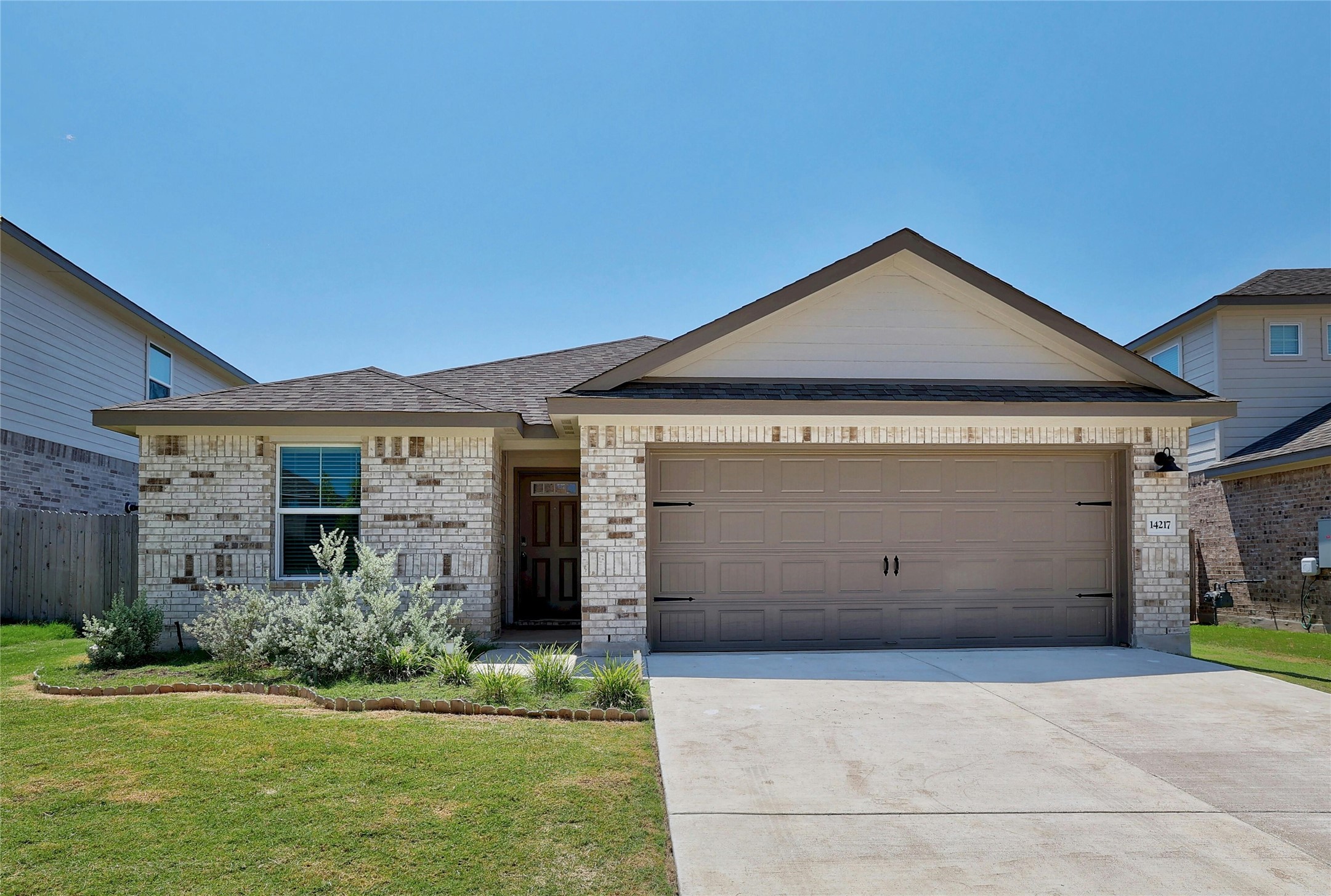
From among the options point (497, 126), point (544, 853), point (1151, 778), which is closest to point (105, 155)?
point (497, 126)

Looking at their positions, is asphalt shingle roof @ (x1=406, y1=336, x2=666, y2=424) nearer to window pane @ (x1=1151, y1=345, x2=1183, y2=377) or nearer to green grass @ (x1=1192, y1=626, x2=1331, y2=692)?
green grass @ (x1=1192, y1=626, x2=1331, y2=692)

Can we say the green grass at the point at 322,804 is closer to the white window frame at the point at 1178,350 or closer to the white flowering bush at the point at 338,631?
the white flowering bush at the point at 338,631

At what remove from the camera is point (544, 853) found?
384 cm

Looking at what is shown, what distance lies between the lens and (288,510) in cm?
983

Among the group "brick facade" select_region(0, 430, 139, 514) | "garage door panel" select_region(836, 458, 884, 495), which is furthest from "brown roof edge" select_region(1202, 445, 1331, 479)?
"brick facade" select_region(0, 430, 139, 514)

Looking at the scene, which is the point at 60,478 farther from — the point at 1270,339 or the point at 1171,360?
the point at 1270,339

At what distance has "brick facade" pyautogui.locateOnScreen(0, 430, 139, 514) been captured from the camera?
12648 millimetres

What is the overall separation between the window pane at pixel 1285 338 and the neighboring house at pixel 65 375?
20.3 meters

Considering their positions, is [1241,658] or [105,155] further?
[105,155]

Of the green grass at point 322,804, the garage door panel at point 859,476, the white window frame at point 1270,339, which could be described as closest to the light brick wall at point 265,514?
the green grass at point 322,804

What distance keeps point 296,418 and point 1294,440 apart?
15.1 m

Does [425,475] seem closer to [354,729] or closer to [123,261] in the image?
[354,729]

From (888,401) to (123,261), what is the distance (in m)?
16.3

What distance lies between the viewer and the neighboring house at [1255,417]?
1406 centimetres
